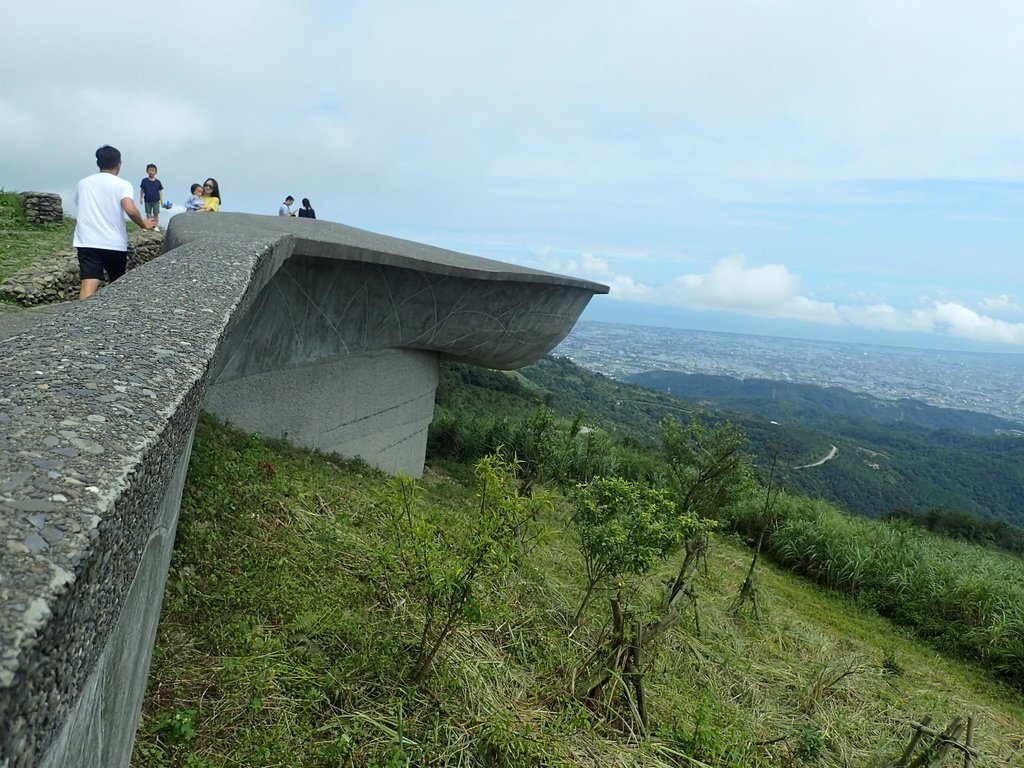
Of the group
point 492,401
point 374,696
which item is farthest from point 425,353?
point 492,401

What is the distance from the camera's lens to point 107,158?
229 inches

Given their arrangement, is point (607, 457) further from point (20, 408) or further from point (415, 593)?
point (20, 408)

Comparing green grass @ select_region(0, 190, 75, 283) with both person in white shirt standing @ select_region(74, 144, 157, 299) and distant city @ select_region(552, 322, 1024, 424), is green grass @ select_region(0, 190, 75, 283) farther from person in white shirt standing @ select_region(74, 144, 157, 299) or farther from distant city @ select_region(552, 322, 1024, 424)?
distant city @ select_region(552, 322, 1024, 424)

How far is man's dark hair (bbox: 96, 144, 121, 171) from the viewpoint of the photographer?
19.1ft

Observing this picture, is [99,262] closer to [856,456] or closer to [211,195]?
[211,195]

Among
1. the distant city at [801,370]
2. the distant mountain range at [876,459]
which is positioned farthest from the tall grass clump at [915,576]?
the distant city at [801,370]

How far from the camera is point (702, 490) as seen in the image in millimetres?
9000

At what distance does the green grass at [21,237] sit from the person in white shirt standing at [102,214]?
281 cm

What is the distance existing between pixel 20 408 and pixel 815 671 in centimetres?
632

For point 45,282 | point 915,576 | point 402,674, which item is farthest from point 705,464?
point 45,282

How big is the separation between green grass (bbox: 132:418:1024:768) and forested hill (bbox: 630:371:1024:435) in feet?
279

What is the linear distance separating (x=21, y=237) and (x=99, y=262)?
8389 millimetres

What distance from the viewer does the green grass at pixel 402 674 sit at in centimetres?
344

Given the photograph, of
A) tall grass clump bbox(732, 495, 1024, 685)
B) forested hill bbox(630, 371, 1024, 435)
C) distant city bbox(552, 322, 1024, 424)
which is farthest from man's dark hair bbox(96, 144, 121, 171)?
distant city bbox(552, 322, 1024, 424)
